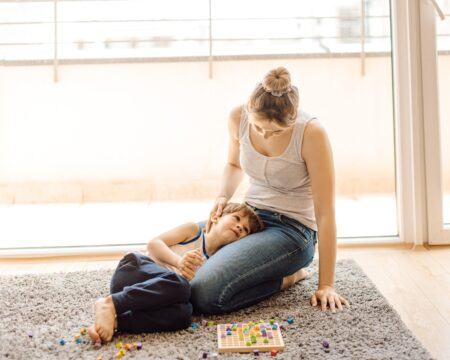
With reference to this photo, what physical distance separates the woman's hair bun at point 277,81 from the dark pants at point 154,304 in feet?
2.06

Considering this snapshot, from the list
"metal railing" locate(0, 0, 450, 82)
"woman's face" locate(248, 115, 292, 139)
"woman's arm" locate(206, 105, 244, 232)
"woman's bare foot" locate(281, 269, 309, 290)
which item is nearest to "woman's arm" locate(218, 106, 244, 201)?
"woman's arm" locate(206, 105, 244, 232)

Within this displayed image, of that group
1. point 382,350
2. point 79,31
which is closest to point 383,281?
point 382,350

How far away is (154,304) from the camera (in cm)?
160

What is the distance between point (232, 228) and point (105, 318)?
54 cm

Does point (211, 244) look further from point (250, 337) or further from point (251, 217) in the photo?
point (250, 337)

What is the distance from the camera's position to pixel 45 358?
4.84 ft

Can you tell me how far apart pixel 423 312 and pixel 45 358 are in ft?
3.70

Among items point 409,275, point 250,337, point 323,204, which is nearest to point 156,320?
point 250,337

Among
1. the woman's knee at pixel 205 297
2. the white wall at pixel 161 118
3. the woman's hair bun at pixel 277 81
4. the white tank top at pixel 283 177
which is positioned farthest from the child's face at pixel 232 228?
the white wall at pixel 161 118

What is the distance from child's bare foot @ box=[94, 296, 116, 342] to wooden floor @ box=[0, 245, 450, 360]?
0.80 metres

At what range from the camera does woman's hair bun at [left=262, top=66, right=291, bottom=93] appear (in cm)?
171

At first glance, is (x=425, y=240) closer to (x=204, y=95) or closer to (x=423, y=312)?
(x=423, y=312)

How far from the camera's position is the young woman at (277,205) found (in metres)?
1.73

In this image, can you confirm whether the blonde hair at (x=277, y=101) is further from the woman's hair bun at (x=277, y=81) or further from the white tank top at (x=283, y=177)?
the white tank top at (x=283, y=177)
